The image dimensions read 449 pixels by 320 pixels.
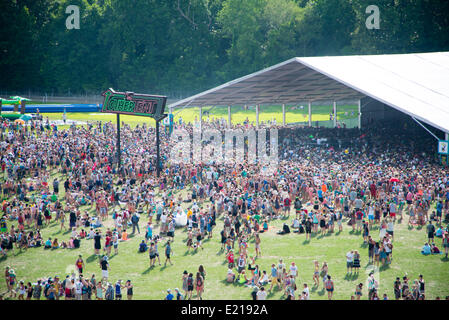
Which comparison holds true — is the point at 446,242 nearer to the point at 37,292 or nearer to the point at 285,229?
the point at 285,229

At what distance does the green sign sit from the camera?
36594mm

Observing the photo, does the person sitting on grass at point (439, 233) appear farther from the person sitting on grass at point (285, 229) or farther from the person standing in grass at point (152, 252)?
the person standing in grass at point (152, 252)

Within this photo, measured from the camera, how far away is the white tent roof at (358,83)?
33.2 metres

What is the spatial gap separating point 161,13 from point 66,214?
218ft

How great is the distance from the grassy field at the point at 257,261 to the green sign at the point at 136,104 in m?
13.6

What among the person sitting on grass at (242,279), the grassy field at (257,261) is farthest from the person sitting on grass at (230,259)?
the person sitting on grass at (242,279)

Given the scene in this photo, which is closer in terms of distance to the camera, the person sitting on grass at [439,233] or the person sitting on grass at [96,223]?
the person sitting on grass at [439,233]

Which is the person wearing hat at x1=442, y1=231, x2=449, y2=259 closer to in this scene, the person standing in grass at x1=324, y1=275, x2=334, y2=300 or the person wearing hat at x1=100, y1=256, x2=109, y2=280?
the person standing in grass at x1=324, y1=275, x2=334, y2=300

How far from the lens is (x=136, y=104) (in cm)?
3750

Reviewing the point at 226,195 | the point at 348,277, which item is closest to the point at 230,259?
the point at 348,277

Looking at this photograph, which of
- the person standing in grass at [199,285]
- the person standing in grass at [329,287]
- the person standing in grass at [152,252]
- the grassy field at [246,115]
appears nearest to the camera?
the person standing in grass at [329,287]

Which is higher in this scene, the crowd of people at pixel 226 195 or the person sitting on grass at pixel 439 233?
the crowd of people at pixel 226 195
